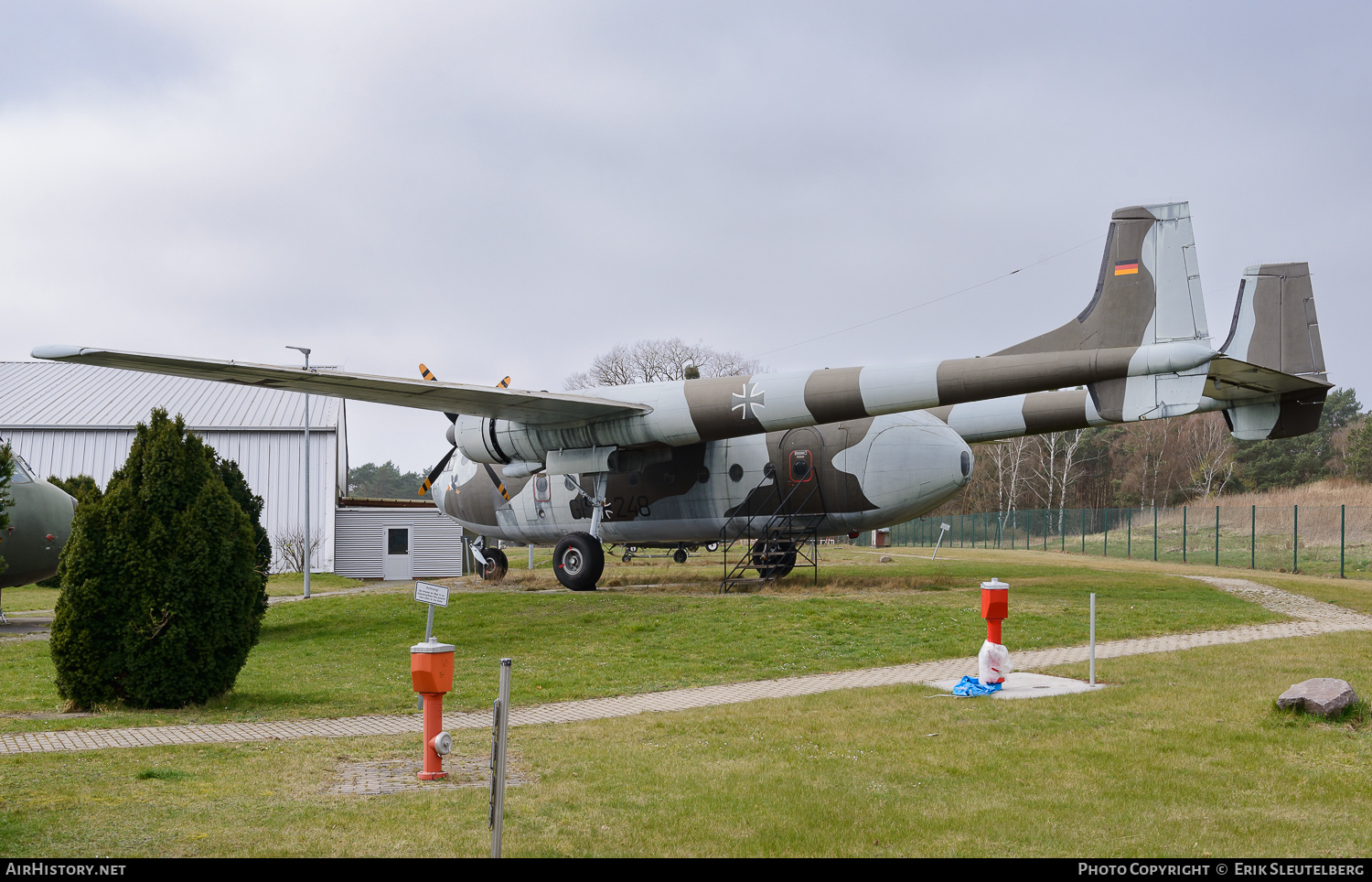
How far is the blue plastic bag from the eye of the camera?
9.68 m

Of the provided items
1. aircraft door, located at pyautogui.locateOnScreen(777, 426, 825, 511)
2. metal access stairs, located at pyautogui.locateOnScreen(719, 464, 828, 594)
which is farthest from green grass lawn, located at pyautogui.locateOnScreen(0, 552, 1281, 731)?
aircraft door, located at pyautogui.locateOnScreen(777, 426, 825, 511)

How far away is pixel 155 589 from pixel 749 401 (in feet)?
34.5

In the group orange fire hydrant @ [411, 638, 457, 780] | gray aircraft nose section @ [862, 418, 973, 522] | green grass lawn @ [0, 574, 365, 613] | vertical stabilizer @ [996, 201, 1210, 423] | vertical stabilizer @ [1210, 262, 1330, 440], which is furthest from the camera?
green grass lawn @ [0, 574, 365, 613]

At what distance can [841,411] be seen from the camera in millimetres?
16984

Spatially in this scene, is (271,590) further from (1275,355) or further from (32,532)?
(1275,355)

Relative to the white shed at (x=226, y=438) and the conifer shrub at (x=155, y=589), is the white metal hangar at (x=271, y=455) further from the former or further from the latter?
the conifer shrub at (x=155, y=589)

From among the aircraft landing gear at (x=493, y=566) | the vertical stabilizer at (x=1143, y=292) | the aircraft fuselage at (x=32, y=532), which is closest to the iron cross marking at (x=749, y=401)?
the vertical stabilizer at (x=1143, y=292)

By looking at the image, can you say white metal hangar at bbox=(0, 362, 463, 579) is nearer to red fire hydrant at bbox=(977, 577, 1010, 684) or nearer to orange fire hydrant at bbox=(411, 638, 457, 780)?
red fire hydrant at bbox=(977, 577, 1010, 684)

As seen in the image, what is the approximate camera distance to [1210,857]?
487cm

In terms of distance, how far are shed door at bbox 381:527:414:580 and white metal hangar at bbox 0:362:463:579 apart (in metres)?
0.05

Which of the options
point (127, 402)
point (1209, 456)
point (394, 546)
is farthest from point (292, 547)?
point (1209, 456)

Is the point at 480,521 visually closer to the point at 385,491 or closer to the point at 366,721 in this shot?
the point at 366,721
